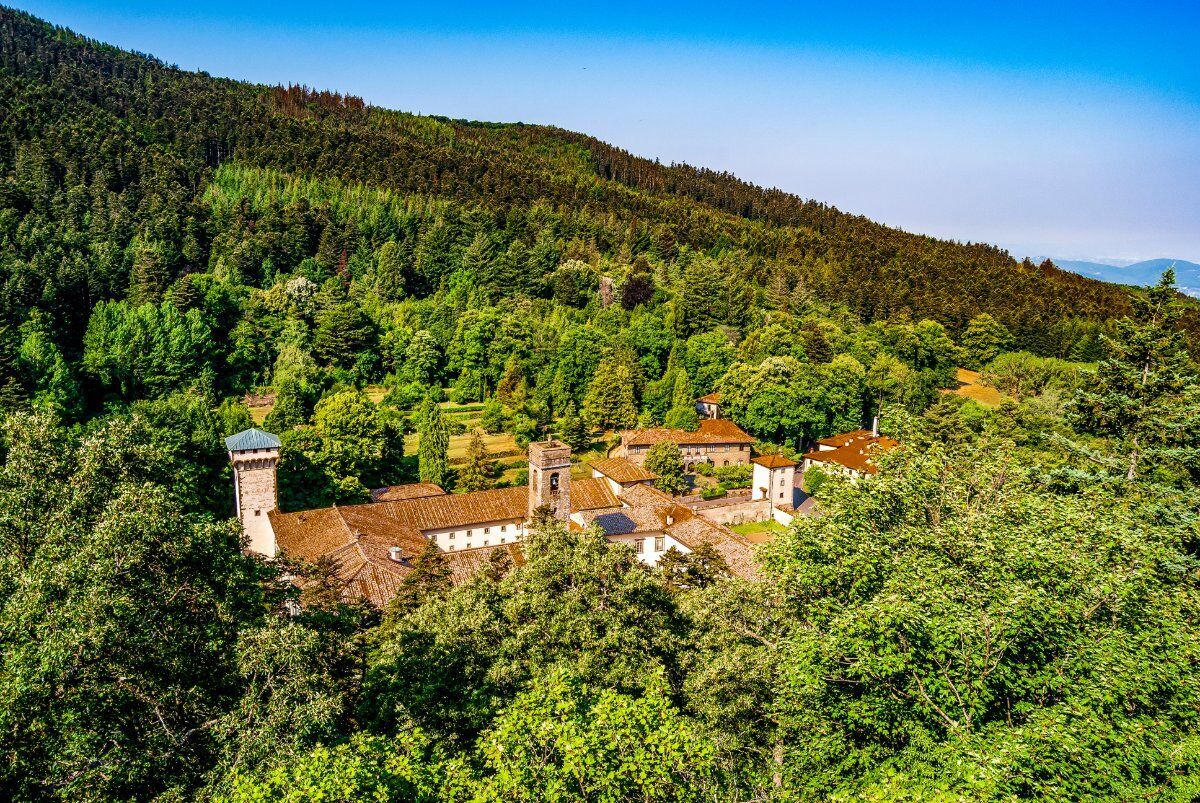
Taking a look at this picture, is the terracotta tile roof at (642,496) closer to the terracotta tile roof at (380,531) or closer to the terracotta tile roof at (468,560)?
the terracotta tile roof at (380,531)

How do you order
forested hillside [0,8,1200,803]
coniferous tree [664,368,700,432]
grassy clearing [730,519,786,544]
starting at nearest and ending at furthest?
1. forested hillside [0,8,1200,803]
2. grassy clearing [730,519,786,544]
3. coniferous tree [664,368,700,432]

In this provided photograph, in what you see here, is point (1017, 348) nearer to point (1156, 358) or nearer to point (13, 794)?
point (1156, 358)

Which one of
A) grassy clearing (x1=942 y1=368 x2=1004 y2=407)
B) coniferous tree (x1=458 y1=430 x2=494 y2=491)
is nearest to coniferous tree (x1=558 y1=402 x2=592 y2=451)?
coniferous tree (x1=458 y1=430 x2=494 y2=491)

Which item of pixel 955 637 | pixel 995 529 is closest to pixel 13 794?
pixel 955 637

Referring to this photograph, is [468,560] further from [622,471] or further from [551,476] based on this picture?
[622,471]

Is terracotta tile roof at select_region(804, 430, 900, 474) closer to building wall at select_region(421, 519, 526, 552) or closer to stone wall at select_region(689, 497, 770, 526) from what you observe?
stone wall at select_region(689, 497, 770, 526)

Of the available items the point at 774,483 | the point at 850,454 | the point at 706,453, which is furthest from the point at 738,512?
the point at 850,454

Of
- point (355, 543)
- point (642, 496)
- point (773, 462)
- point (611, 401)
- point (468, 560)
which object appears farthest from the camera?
point (611, 401)
